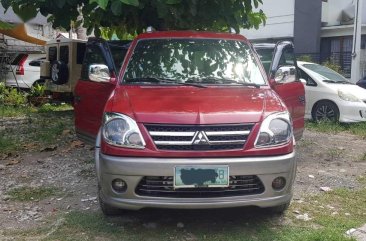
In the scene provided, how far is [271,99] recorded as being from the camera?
4418mm

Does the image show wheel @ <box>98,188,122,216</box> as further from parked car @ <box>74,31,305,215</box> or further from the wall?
the wall

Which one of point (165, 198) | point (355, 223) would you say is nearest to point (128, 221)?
point (165, 198)

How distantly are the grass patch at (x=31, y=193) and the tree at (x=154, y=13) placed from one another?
265cm

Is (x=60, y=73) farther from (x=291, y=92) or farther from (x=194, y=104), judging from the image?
(x=194, y=104)

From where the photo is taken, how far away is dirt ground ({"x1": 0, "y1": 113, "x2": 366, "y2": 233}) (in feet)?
15.9

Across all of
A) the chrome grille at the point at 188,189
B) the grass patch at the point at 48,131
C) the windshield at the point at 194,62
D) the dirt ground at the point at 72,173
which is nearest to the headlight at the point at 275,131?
the chrome grille at the point at 188,189

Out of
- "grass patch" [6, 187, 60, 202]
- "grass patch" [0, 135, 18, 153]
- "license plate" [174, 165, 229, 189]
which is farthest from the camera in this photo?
"grass patch" [0, 135, 18, 153]

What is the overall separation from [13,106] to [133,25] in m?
6.11

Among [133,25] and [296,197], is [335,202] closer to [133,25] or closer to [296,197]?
[296,197]

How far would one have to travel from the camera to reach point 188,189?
3.85m

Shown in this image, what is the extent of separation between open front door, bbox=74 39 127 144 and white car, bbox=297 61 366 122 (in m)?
5.16

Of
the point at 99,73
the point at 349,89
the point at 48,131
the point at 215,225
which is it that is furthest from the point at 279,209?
the point at 349,89

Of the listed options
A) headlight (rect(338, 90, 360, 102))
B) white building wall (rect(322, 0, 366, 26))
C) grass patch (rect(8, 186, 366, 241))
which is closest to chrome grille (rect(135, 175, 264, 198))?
grass patch (rect(8, 186, 366, 241))

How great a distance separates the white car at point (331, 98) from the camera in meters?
10.0
